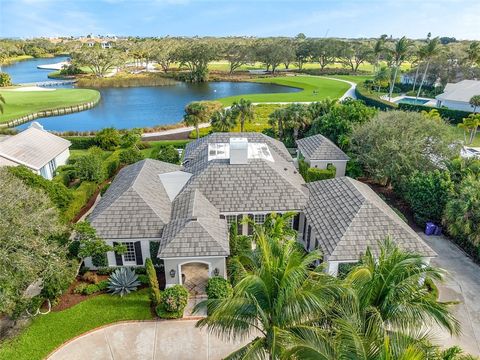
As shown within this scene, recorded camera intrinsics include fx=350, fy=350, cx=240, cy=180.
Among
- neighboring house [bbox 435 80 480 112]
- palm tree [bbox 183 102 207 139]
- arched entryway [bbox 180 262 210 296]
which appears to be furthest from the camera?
neighboring house [bbox 435 80 480 112]

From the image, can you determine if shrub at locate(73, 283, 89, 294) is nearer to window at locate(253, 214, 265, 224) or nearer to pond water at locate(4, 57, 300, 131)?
window at locate(253, 214, 265, 224)

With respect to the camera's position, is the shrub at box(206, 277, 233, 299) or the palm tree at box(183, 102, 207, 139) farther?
the palm tree at box(183, 102, 207, 139)

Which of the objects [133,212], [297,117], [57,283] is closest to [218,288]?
[133,212]

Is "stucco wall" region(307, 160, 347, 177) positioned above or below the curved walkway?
above

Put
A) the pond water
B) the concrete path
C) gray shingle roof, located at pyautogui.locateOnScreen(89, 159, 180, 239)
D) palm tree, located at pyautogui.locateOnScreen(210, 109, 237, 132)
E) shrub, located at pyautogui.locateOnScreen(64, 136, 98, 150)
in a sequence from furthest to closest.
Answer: the pond water, shrub, located at pyautogui.locateOnScreen(64, 136, 98, 150), palm tree, located at pyautogui.locateOnScreen(210, 109, 237, 132), gray shingle roof, located at pyautogui.locateOnScreen(89, 159, 180, 239), the concrete path

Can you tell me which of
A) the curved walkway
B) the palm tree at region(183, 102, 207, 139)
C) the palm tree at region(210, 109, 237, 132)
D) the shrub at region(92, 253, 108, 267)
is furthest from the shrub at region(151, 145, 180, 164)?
the curved walkway

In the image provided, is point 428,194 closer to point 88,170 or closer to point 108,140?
point 88,170

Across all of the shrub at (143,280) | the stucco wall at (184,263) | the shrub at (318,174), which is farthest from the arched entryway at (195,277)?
the shrub at (318,174)
